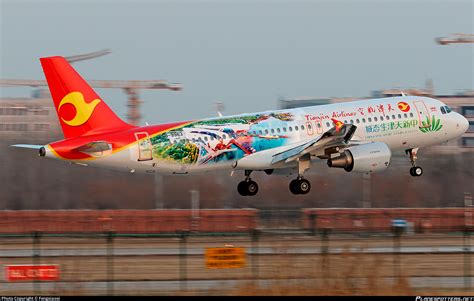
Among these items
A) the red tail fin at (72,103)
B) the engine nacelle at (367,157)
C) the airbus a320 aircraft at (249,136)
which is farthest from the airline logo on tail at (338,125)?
the red tail fin at (72,103)

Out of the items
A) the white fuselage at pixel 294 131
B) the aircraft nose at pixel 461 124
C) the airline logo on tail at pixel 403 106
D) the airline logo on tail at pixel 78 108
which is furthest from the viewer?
the aircraft nose at pixel 461 124

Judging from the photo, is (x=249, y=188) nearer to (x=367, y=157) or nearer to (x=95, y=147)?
(x=367, y=157)

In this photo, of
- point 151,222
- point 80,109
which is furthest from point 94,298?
point 151,222

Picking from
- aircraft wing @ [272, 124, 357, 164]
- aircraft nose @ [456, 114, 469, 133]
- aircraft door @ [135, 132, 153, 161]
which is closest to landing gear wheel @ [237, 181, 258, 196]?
aircraft wing @ [272, 124, 357, 164]

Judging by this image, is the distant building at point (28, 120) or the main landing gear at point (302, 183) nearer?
the main landing gear at point (302, 183)

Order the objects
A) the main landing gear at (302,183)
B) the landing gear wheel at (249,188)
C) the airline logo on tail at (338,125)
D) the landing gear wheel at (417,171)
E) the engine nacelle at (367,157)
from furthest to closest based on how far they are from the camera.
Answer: the landing gear wheel at (417,171) → the landing gear wheel at (249,188) → the main landing gear at (302,183) → the engine nacelle at (367,157) → the airline logo on tail at (338,125)

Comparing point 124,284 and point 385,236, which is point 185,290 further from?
point 385,236

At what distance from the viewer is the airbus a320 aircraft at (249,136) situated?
2083 inches

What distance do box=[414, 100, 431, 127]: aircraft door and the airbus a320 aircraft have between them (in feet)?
0.20

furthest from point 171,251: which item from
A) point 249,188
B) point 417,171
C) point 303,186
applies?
point 417,171

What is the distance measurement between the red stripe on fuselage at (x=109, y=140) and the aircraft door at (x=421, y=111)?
1443cm

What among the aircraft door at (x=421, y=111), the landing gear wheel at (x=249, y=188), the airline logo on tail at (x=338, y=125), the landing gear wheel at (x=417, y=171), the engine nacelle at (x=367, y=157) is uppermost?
the aircraft door at (x=421, y=111)

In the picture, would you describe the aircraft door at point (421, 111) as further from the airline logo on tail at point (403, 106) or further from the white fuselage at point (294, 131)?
the airline logo on tail at point (403, 106)

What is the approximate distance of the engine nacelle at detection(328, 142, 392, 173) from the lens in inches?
2216
